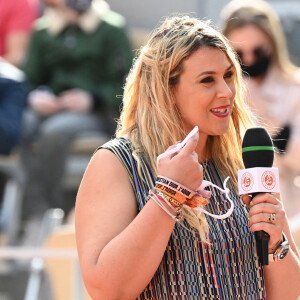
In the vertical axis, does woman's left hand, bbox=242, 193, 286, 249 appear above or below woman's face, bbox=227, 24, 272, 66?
→ below

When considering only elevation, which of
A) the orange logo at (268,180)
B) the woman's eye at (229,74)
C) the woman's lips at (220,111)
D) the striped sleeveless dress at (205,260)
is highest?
the woman's eye at (229,74)

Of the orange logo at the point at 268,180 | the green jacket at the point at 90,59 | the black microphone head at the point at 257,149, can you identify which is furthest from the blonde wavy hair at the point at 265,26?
the orange logo at the point at 268,180

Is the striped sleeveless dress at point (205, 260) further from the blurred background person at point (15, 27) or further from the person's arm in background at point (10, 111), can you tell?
the blurred background person at point (15, 27)

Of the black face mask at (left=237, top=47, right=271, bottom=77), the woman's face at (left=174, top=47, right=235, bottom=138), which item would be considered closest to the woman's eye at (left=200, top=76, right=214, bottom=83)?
the woman's face at (left=174, top=47, right=235, bottom=138)

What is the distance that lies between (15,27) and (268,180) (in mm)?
3981

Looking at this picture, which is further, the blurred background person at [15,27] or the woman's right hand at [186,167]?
the blurred background person at [15,27]

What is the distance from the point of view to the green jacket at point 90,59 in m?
5.47

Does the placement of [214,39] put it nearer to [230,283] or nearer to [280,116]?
[230,283]

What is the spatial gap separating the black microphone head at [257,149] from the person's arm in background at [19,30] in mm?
3833

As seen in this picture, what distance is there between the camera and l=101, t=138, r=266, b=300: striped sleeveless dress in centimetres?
228

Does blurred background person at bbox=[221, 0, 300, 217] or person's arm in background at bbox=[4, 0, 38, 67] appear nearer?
blurred background person at bbox=[221, 0, 300, 217]

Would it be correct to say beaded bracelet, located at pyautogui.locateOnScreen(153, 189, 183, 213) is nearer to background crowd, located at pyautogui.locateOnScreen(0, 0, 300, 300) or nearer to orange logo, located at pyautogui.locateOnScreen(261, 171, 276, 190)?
orange logo, located at pyautogui.locateOnScreen(261, 171, 276, 190)

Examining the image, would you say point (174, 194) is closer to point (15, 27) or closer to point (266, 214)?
point (266, 214)

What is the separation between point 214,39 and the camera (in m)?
2.43
